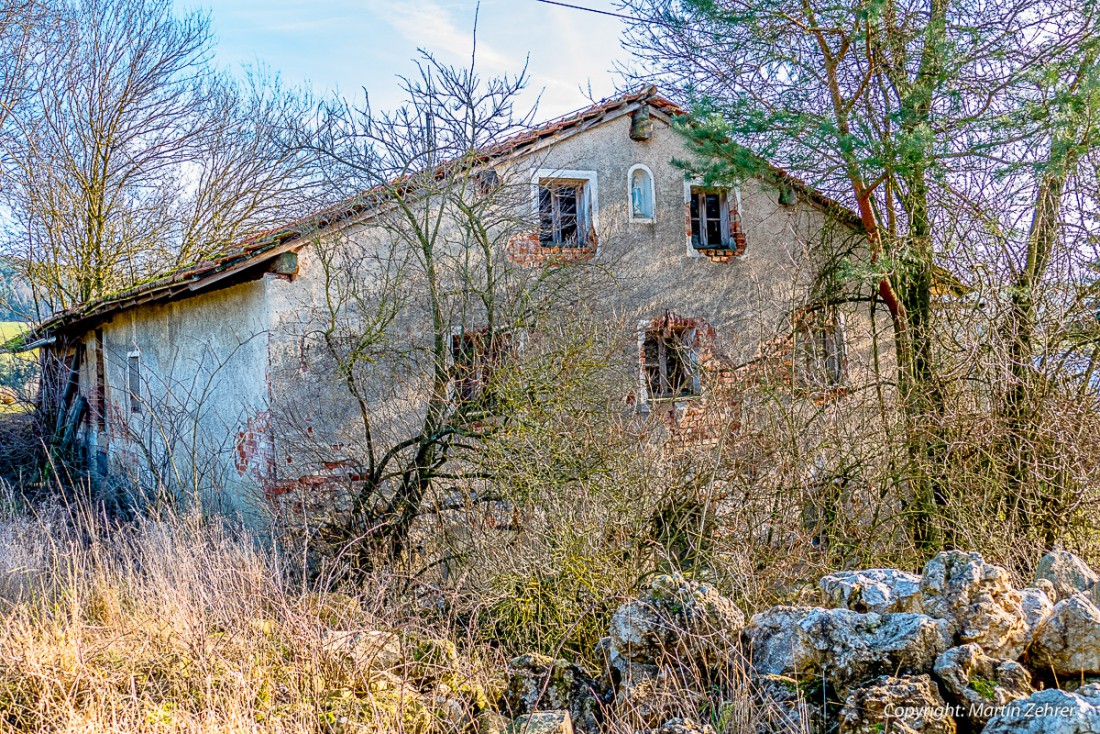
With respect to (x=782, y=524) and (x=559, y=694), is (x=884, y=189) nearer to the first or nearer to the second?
(x=782, y=524)

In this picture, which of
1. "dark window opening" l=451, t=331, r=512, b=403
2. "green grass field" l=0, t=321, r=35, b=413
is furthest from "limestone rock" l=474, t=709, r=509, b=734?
"green grass field" l=0, t=321, r=35, b=413

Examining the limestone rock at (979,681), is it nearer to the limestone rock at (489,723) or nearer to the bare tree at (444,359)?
the limestone rock at (489,723)

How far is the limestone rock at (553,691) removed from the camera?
4660 millimetres

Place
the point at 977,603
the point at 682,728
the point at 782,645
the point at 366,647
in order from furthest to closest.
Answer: the point at 366,647, the point at 782,645, the point at 977,603, the point at 682,728

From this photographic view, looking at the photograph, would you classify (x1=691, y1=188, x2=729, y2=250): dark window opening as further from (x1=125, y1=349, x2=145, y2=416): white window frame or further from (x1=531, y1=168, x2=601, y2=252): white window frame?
(x1=125, y1=349, x2=145, y2=416): white window frame

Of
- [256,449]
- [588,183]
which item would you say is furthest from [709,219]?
[256,449]

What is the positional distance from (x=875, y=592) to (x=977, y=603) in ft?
1.60

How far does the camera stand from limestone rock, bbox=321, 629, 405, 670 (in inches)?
193

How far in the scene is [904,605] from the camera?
14.5 ft

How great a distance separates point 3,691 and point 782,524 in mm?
5392

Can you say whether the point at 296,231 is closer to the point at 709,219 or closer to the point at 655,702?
the point at 709,219

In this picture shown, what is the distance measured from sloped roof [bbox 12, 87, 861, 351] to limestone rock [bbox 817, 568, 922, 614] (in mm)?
5774

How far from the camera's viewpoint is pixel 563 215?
38.9 feet

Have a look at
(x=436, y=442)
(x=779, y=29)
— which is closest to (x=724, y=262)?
(x=779, y=29)
